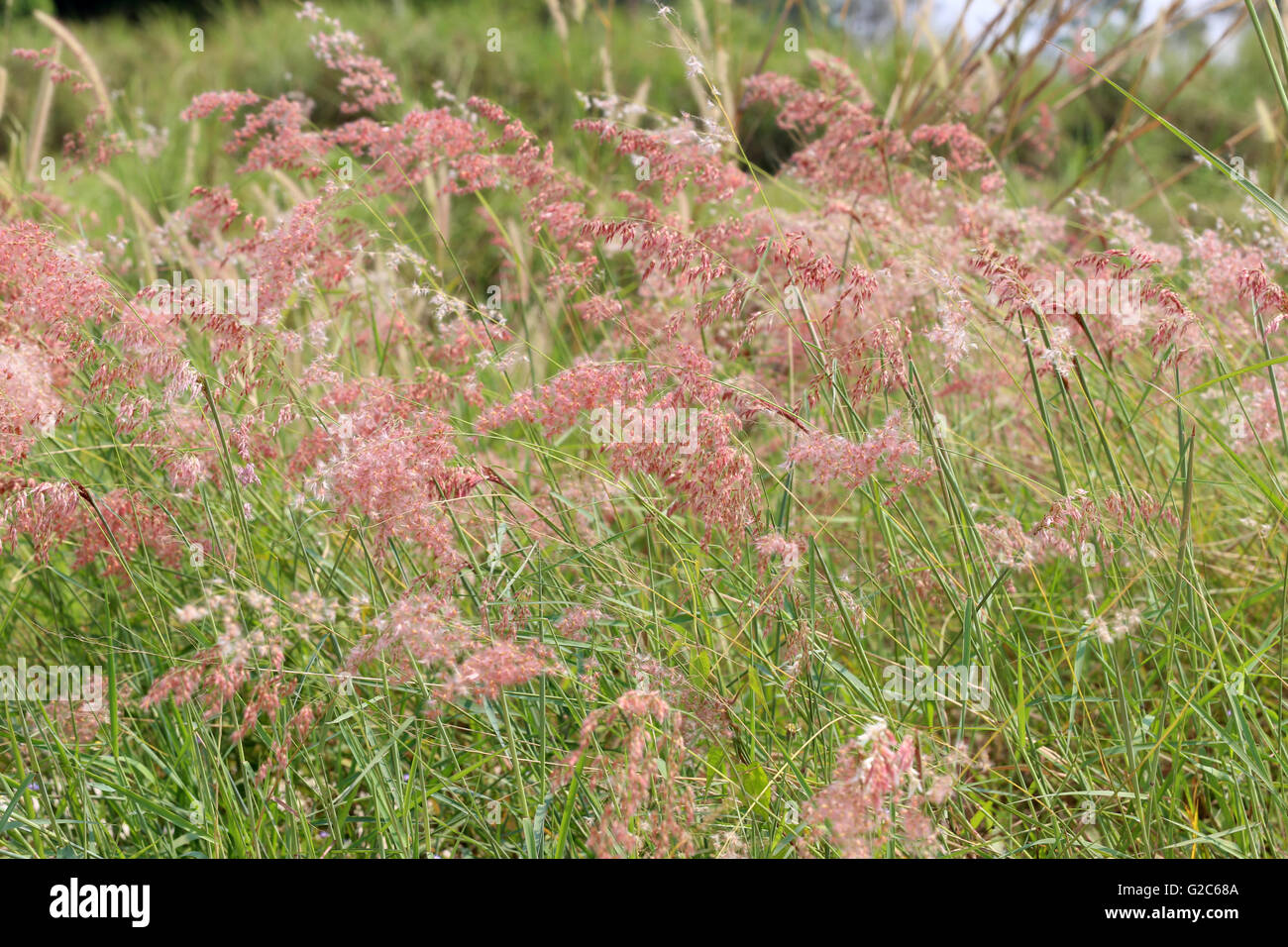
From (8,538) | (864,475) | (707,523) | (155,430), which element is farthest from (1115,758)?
(8,538)

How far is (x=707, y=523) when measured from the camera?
176 centimetres

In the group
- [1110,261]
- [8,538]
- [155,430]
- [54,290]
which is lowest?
[8,538]

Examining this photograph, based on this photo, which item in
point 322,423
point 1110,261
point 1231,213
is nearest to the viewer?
point 1110,261

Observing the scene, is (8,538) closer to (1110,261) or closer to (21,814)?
(21,814)

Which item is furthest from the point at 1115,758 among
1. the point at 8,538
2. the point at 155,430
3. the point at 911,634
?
the point at 8,538

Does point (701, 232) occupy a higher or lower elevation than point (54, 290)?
higher

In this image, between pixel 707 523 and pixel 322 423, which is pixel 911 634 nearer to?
pixel 707 523

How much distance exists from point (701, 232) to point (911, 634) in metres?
1.00

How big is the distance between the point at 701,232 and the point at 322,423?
2.94 feet

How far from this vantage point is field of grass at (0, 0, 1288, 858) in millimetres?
1732

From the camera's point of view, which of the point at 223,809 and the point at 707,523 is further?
the point at 223,809

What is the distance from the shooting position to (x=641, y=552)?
3125mm

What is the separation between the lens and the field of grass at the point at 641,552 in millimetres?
1732
